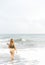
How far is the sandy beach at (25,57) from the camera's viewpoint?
5.93 feet

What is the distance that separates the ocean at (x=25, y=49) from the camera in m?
1.82

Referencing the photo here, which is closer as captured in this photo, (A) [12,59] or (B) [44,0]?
(A) [12,59]

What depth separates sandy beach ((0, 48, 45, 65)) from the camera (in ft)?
5.93

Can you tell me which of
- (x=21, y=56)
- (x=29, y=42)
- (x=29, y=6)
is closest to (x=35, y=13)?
(x=29, y=6)

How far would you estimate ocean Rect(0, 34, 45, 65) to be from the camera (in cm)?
182

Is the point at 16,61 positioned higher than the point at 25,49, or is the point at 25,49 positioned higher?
the point at 25,49

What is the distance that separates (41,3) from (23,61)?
2.49 feet

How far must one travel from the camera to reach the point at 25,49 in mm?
1856

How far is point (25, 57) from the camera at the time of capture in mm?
1837

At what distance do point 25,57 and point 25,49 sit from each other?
98mm

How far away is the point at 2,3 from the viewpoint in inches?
73.6

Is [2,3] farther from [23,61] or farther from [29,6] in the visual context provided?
[23,61]

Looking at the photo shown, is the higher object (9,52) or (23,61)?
(9,52)

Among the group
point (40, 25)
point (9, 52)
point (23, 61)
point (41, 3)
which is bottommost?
point (23, 61)
